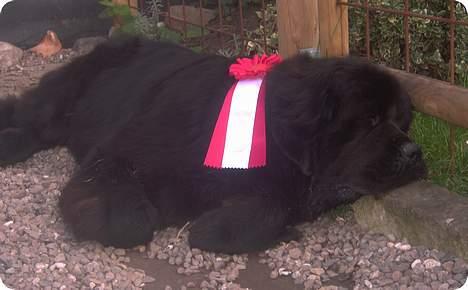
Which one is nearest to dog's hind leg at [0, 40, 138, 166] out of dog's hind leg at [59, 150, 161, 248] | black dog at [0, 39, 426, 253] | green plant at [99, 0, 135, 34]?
black dog at [0, 39, 426, 253]

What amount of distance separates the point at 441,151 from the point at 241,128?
897 millimetres

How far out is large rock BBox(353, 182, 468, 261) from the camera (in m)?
2.64

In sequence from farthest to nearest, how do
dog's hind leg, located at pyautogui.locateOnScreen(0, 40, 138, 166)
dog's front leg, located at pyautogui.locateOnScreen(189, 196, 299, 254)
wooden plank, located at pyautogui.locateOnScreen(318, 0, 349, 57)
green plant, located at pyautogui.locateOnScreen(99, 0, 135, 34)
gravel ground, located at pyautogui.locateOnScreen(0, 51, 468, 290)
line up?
green plant, located at pyautogui.locateOnScreen(99, 0, 135, 34), dog's hind leg, located at pyautogui.locateOnScreen(0, 40, 138, 166), wooden plank, located at pyautogui.locateOnScreen(318, 0, 349, 57), dog's front leg, located at pyautogui.locateOnScreen(189, 196, 299, 254), gravel ground, located at pyautogui.locateOnScreen(0, 51, 468, 290)

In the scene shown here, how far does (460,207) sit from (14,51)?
3.87 metres

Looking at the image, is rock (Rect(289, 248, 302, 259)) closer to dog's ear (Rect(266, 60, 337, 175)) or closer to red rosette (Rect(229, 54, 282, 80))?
dog's ear (Rect(266, 60, 337, 175))

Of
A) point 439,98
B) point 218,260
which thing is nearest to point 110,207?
point 218,260

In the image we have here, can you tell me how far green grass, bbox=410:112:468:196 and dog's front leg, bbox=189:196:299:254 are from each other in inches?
28.2

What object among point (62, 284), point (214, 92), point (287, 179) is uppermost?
point (214, 92)

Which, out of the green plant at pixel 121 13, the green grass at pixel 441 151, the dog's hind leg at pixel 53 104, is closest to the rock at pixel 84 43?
the green plant at pixel 121 13

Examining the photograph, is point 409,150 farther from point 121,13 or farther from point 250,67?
point 121,13

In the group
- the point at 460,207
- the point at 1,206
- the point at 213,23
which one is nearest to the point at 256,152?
the point at 460,207

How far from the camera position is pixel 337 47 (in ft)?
11.6

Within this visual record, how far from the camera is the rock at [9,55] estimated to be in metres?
5.58

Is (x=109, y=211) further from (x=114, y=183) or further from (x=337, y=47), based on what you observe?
(x=337, y=47)
